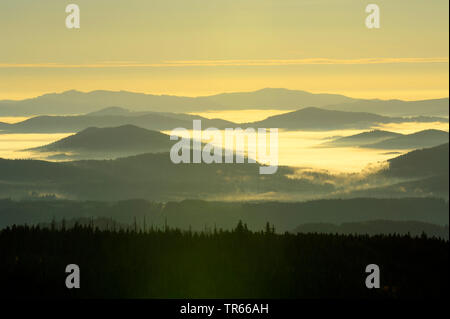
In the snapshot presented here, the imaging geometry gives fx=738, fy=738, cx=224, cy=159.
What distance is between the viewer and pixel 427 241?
3162 cm

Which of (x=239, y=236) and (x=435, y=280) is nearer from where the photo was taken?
(x=435, y=280)

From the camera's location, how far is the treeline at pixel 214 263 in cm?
2542

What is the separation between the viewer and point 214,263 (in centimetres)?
2747

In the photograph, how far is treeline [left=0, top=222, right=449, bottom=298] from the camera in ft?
83.4

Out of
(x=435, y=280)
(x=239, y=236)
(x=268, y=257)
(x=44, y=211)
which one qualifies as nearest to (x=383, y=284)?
(x=435, y=280)

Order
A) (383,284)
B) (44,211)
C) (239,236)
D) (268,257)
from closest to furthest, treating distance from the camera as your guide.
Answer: (383,284), (268,257), (239,236), (44,211)

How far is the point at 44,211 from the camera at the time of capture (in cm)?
19012
